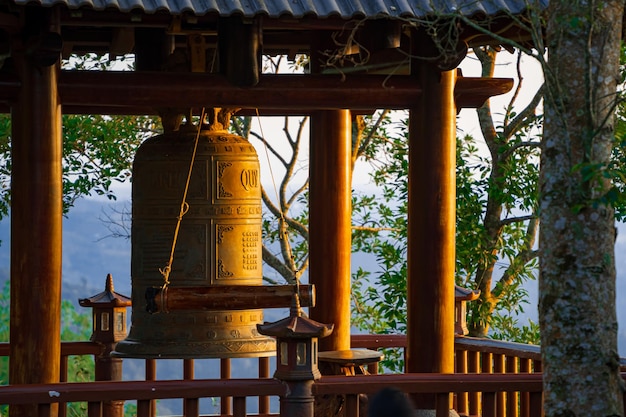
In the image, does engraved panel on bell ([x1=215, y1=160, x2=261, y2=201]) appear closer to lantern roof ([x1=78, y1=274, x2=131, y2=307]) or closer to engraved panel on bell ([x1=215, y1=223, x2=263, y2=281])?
engraved panel on bell ([x1=215, y1=223, x2=263, y2=281])

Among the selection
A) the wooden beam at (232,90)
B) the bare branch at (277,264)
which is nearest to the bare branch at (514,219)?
the bare branch at (277,264)

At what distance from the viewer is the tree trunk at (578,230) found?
4207 mm

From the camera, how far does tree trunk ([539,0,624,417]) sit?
4207mm

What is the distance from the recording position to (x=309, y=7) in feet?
19.9

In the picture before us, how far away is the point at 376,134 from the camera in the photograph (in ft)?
43.3

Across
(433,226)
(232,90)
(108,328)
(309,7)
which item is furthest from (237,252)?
(108,328)

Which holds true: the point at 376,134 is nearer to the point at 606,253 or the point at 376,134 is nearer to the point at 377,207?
the point at 377,207

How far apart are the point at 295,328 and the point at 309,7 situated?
1.52 meters

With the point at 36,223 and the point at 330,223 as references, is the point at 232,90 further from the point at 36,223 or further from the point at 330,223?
the point at 330,223

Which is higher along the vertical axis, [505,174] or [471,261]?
[505,174]

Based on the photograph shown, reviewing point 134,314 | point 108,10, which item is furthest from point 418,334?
point 108,10

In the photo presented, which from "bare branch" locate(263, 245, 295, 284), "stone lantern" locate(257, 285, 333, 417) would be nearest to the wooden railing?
"stone lantern" locate(257, 285, 333, 417)

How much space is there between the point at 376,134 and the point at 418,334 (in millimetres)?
6884

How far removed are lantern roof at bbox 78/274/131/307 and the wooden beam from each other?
1900 mm
